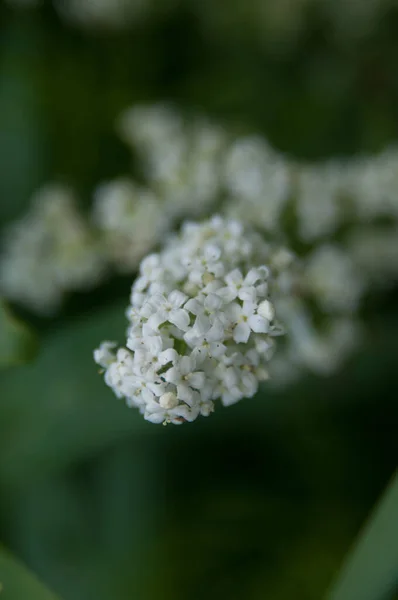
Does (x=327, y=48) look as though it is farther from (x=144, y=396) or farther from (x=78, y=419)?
(x=144, y=396)

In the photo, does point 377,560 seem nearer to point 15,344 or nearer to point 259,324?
point 259,324

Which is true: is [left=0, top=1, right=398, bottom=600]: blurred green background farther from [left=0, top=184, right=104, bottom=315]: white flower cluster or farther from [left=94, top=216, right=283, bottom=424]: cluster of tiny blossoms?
[left=94, top=216, right=283, bottom=424]: cluster of tiny blossoms

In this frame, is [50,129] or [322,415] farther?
[50,129]

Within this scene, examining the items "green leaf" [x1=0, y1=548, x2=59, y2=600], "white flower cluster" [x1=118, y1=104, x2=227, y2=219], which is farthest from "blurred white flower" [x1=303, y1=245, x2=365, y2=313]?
"green leaf" [x1=0, y1=548, x2=59, y2=600]

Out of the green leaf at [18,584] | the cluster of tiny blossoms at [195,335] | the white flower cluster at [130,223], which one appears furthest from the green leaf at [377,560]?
the white flower cluster at [130,223]

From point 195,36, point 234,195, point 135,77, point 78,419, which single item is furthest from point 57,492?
point 195,36

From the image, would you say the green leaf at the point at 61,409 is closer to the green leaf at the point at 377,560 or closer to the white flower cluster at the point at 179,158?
the white flower cluster at the point at 179,158
